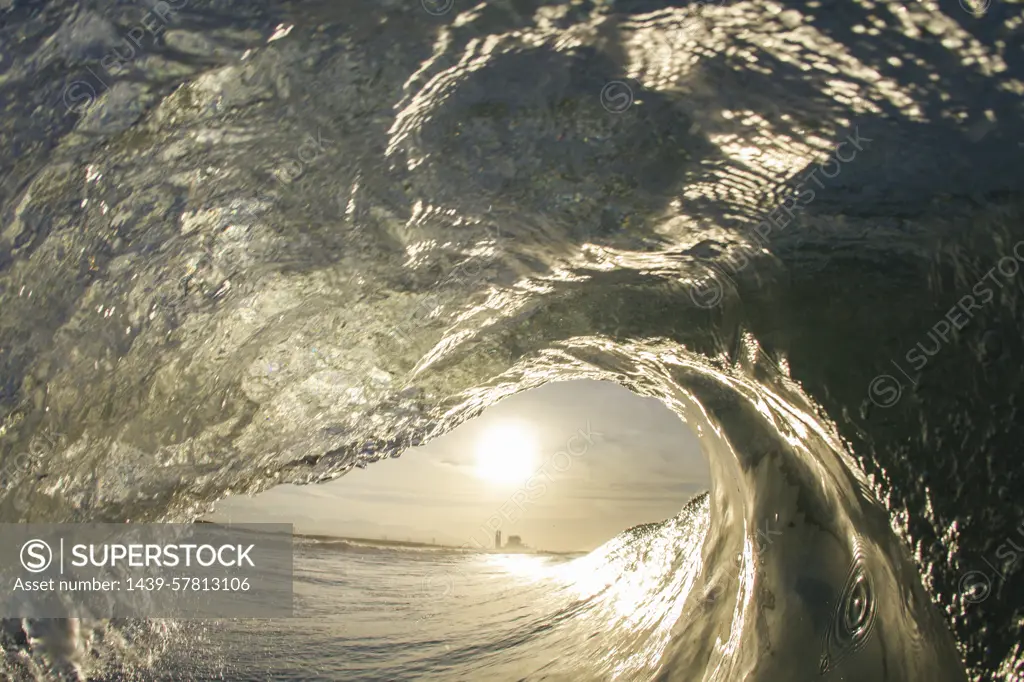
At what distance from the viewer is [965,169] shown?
1922 millimetres

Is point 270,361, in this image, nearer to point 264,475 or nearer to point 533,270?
point 264,475

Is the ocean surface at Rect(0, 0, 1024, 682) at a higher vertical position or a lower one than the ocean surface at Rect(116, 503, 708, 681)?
higher

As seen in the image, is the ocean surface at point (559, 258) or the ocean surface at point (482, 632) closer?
the ocean surface at point (559, 258)

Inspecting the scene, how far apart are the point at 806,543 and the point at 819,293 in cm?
159

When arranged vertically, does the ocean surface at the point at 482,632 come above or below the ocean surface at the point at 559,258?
below

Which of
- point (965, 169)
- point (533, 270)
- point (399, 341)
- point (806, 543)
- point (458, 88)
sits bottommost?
point (806, 543)

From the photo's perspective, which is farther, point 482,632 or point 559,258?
point 482,632

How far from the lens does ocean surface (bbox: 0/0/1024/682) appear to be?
1867mm

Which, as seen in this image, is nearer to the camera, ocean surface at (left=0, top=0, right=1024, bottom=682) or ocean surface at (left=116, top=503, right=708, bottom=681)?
ocean surface at (left=0, top=0, right=1024, bottom=682)

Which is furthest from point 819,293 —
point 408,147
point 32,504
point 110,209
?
point 32,504

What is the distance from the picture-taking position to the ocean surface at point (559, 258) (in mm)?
1867

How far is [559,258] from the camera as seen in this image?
10.5ft

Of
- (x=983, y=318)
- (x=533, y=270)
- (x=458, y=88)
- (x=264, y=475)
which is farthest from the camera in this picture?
(x=264, y=475)

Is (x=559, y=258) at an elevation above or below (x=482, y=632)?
above
